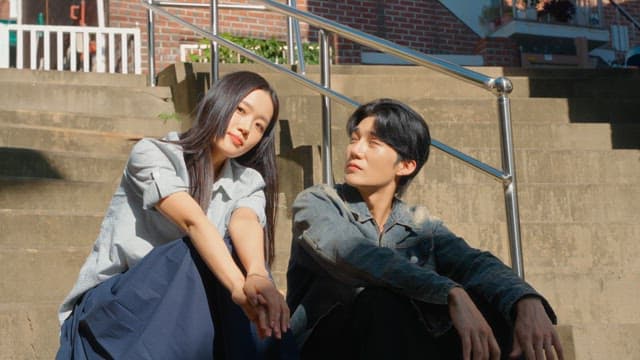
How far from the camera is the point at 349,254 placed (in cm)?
198

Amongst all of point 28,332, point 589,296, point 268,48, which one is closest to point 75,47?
point 268,48

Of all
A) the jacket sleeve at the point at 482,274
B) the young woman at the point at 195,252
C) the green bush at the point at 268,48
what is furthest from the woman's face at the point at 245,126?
the green bush at the point at 268,48

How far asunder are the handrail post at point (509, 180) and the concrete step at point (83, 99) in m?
2.43

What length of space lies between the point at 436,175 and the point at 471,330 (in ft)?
5.33

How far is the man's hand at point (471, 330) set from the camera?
1861 millimetres

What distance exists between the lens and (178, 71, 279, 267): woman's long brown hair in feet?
6.84

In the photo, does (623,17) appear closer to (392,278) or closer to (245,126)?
A: (245,126)

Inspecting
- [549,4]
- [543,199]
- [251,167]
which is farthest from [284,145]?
[549,4]

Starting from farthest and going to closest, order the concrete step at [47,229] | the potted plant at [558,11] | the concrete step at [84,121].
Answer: the potted plant at [558,11]
the concrete step at [84,121]
the concrete step at [47,229]

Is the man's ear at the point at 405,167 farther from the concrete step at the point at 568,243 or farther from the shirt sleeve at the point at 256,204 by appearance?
the concrete step at the point at 568,243

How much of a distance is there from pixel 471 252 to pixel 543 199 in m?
1.33

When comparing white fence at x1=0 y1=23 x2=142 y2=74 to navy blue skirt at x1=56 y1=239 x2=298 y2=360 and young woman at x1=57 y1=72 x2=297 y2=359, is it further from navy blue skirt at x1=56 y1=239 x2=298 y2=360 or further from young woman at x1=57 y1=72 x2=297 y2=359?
navy blue skirt at x1=56 y1=239 x2=298 y2=360

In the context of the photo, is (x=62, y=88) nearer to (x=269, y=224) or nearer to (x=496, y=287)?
(x=269, y=224)

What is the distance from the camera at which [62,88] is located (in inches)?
183
